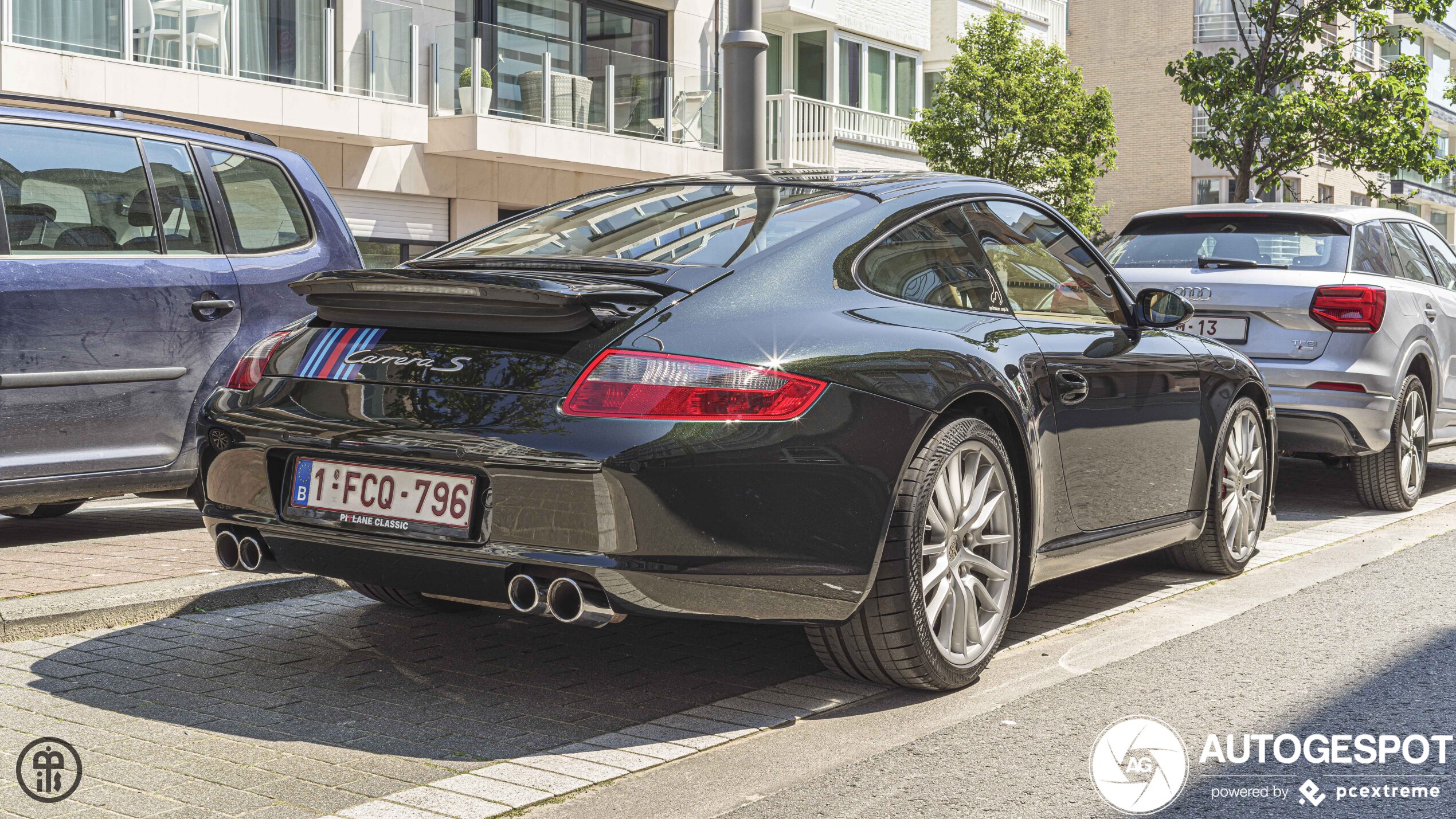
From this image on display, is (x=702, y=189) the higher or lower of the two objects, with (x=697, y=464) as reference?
higher

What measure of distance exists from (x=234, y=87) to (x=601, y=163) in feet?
19.5

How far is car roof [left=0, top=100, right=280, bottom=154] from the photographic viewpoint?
6.34 metres

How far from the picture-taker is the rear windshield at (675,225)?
173 inches

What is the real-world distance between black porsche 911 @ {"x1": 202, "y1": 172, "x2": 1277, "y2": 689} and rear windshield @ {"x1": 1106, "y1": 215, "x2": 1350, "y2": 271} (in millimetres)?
4015

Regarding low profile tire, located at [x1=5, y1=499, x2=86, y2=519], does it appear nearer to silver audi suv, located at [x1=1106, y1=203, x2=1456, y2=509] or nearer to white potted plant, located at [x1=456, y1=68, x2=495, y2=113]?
silver audi suv, located at [x1=1106, y1=203, x2=1456, y2=509]

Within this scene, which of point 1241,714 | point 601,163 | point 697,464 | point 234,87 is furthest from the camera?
point 601,163

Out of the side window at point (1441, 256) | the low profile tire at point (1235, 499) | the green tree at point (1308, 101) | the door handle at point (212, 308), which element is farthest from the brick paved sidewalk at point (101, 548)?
the green tree at point (1308, 101)

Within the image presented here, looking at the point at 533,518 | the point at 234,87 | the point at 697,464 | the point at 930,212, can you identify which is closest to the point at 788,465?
the point at 697,464

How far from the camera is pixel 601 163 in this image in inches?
882

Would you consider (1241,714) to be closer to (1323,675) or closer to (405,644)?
(1323,675)

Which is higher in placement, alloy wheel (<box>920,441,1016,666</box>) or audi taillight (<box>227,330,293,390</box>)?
audi taillight (<box>227,330,293,390</box>)

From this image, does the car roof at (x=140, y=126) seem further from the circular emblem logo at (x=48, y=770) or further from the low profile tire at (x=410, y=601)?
the circular emblem logo at (x=48, y=770)

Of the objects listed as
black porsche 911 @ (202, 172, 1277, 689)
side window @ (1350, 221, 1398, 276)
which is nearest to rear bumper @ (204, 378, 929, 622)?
black porsche 911 @ (202, 172, 1277, 689)

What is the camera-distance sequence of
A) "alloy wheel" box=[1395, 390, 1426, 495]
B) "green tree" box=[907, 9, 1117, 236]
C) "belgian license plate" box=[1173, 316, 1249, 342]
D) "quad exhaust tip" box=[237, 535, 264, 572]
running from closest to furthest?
"quad exhaust tip" box=[237, 535, 264, 572], "belgian license plate" box=[1173, 316, 1249, 342], "alloy wheel" box=[1395, 390, 1426, 495], "green tree" box=[907, 9, 1117, 236]
